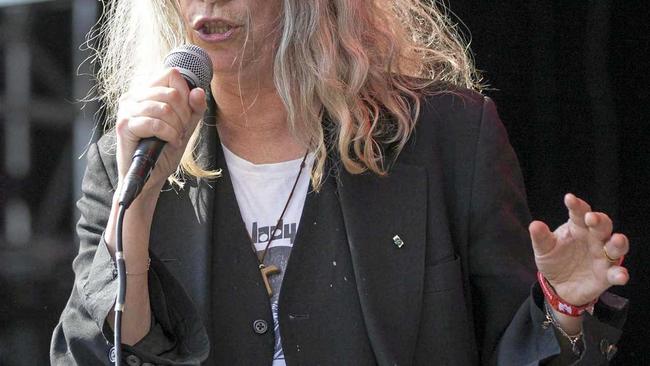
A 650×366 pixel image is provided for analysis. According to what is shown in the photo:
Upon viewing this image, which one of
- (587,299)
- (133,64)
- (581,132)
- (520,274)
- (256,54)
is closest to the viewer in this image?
(587,299)

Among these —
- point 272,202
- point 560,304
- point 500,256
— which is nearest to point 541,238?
point 560,304

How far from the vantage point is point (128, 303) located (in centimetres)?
240

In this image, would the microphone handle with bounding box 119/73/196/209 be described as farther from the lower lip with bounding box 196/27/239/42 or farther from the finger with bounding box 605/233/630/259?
the finger with bounding box 605/233/630/259

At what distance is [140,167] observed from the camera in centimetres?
207

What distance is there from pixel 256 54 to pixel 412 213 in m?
0.51

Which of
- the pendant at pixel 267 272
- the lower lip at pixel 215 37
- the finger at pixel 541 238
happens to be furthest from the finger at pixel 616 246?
the lower lip at pixel 215 37

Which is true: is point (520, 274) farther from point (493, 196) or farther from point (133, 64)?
point (133, 64)

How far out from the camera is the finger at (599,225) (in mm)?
2143

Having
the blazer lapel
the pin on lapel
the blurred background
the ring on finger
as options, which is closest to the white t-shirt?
the blazer lapel

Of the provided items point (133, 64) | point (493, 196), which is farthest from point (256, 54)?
point (493, 196)

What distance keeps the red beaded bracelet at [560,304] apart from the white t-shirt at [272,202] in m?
0.55

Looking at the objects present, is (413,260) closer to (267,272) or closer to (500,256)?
(500,256)

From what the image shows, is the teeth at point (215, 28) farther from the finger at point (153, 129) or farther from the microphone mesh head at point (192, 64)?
the finger at point (153, 129)

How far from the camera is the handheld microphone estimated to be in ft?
6.67
